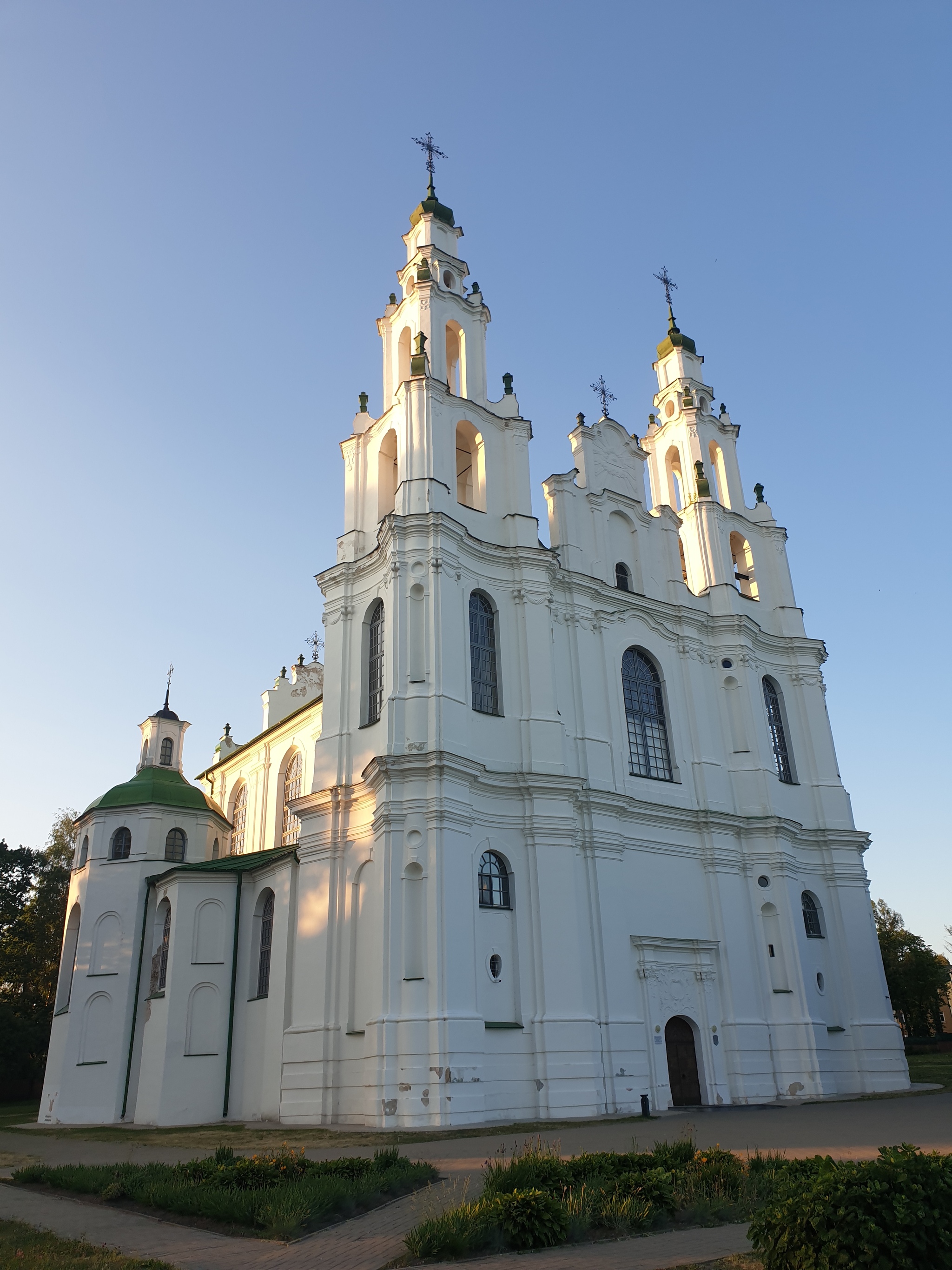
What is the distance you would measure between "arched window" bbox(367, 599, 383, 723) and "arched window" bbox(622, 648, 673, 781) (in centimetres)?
767

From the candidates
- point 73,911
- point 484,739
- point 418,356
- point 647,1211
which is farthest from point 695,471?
point 647,1211

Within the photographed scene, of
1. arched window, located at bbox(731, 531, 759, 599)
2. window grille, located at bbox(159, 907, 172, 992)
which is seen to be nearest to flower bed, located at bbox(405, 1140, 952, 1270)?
window grille, located at bbox(159, 907, 172, 992)

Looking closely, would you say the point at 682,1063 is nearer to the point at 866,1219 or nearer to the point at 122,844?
the point at 122,844

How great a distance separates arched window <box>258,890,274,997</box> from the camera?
88.6 ft

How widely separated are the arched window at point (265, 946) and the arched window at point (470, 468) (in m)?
12.9

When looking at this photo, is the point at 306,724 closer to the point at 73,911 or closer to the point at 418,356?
the point at 73,911

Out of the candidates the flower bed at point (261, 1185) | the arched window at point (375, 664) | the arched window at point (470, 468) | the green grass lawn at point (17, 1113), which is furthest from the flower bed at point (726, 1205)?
the green grass lawn at point (17, 1113)

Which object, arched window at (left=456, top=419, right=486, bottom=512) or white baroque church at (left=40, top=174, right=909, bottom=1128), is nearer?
white baroque church at (left=40, top=174, right=909, bottom=1128)

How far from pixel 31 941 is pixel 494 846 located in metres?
32.8

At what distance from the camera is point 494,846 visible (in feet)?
78.6

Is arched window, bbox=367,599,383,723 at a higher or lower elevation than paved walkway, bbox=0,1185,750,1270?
higher

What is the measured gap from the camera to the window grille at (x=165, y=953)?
2859cm

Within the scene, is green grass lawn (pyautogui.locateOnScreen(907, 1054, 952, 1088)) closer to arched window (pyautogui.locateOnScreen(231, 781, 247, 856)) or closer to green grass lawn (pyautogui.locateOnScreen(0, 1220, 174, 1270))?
arched window (pyautogui.locateOnScreen(231, 781, 247, 856))

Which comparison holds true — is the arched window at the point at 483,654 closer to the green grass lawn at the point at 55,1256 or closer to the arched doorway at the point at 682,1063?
the arched doorway at the point at 682,1063
